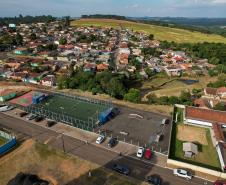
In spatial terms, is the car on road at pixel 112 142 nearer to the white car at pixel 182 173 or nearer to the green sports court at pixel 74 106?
the green sports court at pixel 74 106

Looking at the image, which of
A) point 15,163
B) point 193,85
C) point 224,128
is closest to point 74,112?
point 15,163

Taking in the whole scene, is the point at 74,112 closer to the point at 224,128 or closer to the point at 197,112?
the point at 197,112

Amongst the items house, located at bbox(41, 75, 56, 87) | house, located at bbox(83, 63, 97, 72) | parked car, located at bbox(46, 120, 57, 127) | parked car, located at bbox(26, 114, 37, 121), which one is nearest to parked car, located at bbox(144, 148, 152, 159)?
parked car, located at bbox(46, 120, 57, 127)

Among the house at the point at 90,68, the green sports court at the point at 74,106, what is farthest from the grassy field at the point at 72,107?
the house at the point at 90,68

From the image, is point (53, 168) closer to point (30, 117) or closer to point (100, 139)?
point (100, 139)

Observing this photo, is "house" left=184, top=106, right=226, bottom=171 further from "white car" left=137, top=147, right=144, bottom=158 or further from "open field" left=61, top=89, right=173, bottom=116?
"white car" left=137, top=147, right=144, bottom=158
